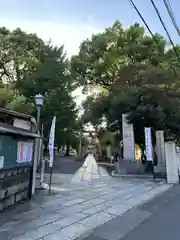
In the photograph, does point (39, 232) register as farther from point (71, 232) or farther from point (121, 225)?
point (121, 225)

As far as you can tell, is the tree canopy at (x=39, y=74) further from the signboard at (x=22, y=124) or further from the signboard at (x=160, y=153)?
the signboard at (x=22, y=124)

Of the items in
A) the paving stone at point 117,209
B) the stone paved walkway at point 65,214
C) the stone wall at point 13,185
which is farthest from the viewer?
the paving stone at point 117,209

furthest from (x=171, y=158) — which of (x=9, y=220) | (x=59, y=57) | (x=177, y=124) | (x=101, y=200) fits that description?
(x=59, y=57)

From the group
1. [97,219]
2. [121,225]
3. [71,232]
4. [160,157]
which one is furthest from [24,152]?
[160,157]

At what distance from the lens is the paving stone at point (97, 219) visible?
5.92m

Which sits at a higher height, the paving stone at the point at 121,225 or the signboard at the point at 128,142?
the signboard at the point at 128,142

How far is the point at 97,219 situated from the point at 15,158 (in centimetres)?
281

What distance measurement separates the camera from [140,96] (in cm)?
1897

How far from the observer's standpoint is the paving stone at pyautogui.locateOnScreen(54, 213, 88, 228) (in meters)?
5.73

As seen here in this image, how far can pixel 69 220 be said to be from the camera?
6.07 metres

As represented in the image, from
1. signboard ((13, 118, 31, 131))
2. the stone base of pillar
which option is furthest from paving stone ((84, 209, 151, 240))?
the stone base of pillar

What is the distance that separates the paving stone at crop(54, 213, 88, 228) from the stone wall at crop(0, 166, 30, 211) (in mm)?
1714

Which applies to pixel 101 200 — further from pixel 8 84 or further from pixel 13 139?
pixel 8 84

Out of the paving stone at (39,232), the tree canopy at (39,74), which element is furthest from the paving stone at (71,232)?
the tree canopy at (39,74)
